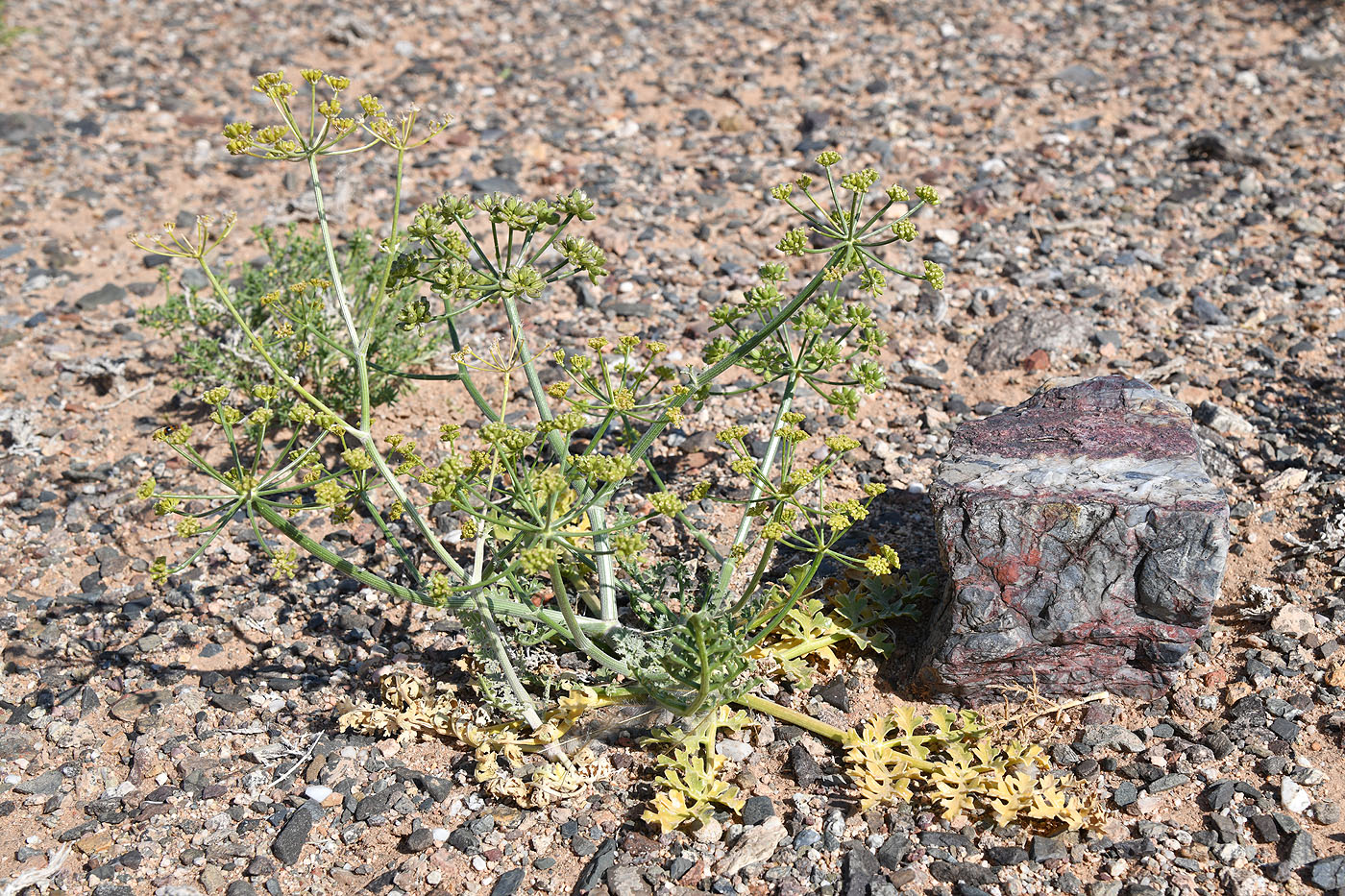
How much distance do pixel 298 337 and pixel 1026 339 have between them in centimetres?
366

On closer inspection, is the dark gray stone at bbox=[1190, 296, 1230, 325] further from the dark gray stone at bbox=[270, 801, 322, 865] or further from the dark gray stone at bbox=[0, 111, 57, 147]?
the dark gray stone at bbox=[0, 111, 57, 147]

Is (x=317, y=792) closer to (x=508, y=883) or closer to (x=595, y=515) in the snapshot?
(x=508, y=883)

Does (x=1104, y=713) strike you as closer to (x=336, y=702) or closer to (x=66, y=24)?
(x=336, y=702)

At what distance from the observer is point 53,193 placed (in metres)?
7.85

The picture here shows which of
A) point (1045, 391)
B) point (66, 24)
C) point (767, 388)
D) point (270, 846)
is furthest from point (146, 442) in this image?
point (66, 24)

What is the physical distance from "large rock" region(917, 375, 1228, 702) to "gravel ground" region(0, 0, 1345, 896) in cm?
27

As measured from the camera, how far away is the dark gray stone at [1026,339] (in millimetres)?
6094

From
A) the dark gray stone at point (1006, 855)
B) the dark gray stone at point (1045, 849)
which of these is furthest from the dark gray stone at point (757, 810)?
the dark gray stone at point (1045, 849)

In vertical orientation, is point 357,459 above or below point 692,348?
above

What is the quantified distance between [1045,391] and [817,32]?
214 inches

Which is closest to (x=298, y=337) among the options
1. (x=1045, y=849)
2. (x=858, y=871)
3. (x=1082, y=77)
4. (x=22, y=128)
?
(x=858, y=871)

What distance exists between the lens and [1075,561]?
4.04 m

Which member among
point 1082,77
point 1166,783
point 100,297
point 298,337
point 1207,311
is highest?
point 1082,77

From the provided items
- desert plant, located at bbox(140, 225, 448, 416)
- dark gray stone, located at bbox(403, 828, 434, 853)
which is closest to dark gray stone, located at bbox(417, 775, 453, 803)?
dark gray stone, located at bbox(403, 828, 434, 853)
